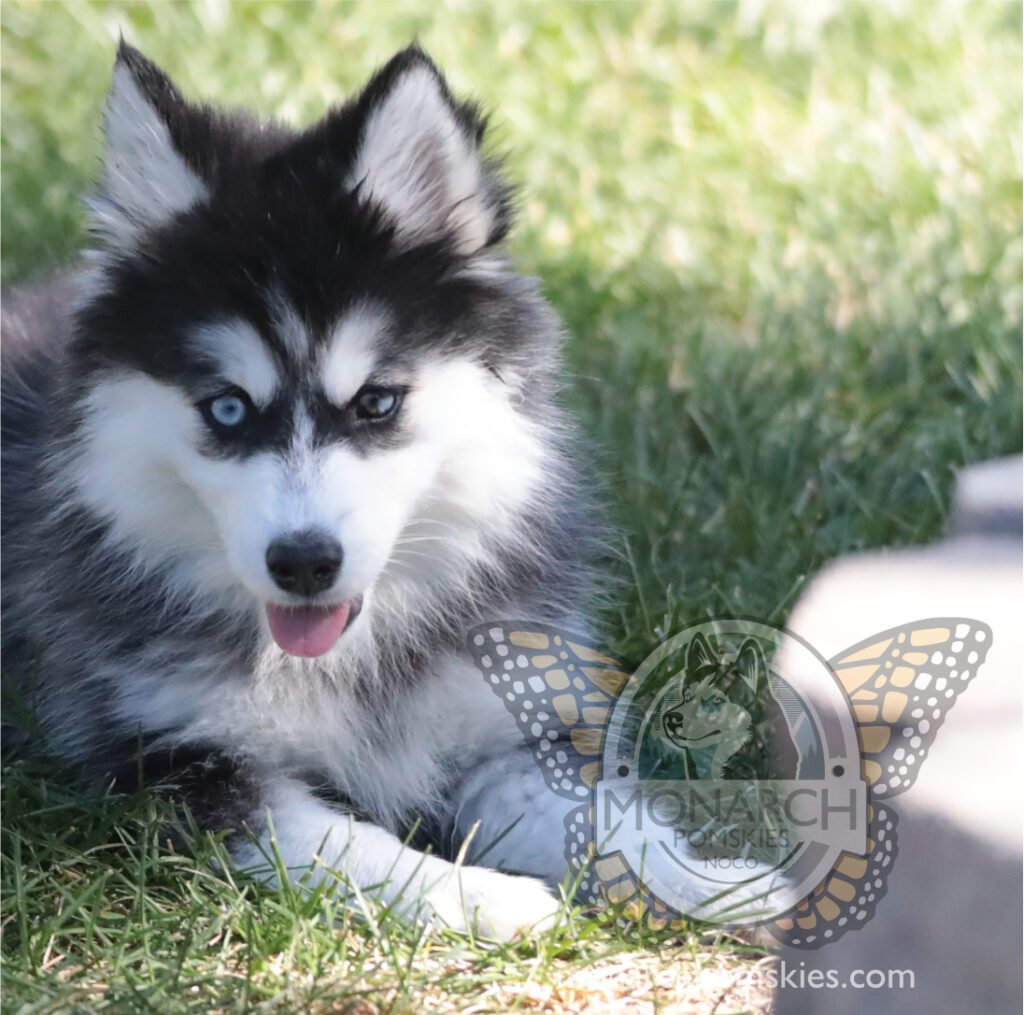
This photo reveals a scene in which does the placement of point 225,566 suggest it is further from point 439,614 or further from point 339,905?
point 339,905

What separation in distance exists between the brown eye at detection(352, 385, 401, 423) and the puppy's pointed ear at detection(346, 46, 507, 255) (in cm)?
32

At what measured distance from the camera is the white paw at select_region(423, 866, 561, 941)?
2816mm

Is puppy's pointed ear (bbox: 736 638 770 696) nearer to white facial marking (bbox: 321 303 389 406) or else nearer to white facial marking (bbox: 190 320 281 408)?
white facial marking (bbox: 321 303 389 406)

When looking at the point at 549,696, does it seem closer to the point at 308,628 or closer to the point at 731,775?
the point at 731,775

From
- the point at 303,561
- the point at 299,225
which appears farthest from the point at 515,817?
the point at 299,225

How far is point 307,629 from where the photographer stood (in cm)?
298

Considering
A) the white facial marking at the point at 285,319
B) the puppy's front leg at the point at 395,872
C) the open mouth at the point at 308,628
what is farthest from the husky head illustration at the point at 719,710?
the white facial marking at the point at 285,319

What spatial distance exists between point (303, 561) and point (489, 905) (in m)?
0.76

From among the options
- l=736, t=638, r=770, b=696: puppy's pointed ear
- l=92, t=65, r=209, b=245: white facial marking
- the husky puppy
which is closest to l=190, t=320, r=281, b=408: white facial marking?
the husky puppy

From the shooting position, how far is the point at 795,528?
419 cm

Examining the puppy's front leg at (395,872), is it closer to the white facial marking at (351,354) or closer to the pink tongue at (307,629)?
the pink tongue at (307,629)

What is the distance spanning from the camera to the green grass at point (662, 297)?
108 inches

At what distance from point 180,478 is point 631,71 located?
4799 millimetres

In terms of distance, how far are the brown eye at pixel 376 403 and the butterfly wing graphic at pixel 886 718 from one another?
101 centimetres
